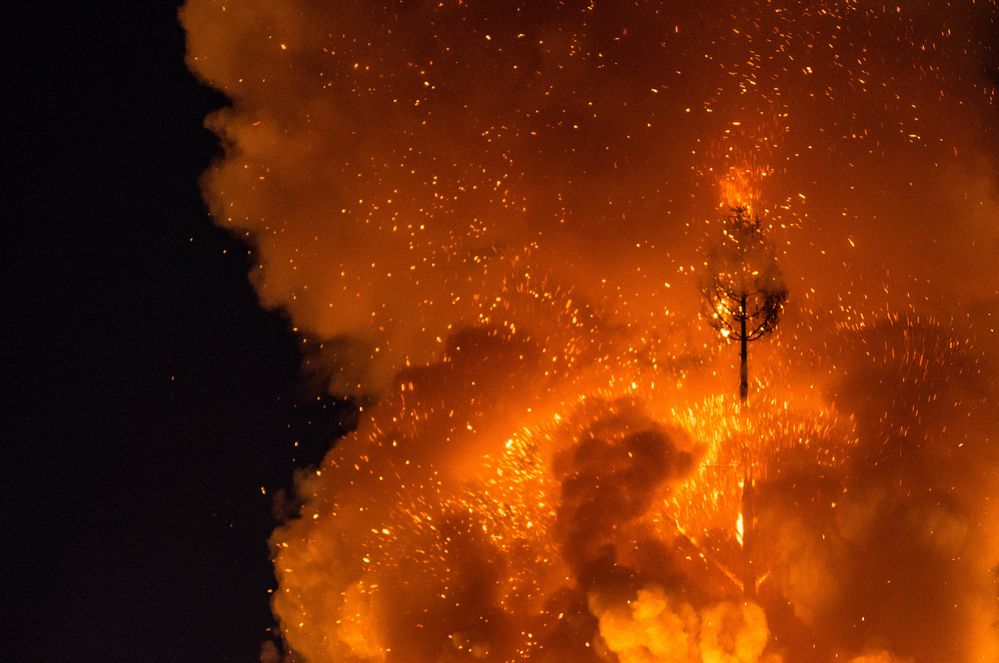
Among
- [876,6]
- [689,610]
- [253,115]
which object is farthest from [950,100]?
[253,115]

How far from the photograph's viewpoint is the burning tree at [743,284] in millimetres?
8586

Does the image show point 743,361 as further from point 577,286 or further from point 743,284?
point 577,286

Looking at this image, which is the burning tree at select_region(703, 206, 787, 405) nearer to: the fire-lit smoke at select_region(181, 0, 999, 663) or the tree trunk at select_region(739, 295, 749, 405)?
the tree trunk at select_region(739, 295, 749, 405)

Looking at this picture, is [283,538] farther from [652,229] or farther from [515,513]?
[652,229]

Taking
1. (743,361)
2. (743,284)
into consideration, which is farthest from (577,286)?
(743,361)

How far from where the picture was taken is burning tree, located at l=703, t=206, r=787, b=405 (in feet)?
28.2

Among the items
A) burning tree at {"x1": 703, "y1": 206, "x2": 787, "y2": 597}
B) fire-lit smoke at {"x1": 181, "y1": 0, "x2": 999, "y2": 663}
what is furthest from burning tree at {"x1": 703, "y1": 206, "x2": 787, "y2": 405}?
fire-lit smoke at {"x1": 181, "y1": 0, "x2": 999, "y2": 663}

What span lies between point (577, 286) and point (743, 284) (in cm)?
127

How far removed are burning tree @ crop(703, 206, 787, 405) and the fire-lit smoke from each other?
0.13 metres

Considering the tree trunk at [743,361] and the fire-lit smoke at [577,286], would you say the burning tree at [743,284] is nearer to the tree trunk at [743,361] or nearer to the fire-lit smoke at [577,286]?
the tree trunk at [743,361]

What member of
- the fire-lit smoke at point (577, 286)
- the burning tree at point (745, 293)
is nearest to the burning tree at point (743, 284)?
the burning tree at point (745, 293)

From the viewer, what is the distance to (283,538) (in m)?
9.36

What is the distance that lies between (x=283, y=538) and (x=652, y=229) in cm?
383

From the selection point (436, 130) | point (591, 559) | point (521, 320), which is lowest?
point (591, 559)
